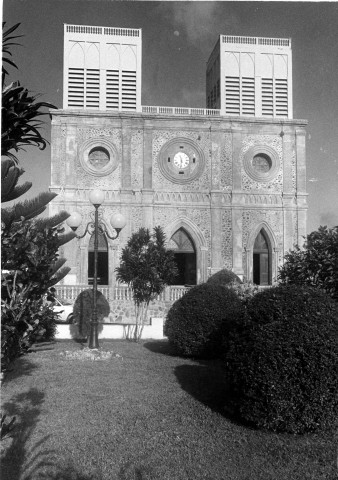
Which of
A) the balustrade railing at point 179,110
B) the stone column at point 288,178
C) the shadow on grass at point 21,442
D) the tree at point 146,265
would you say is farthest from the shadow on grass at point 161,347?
the balustrade railing at point 179,110

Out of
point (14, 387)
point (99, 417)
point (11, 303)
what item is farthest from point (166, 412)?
point (11, 303)

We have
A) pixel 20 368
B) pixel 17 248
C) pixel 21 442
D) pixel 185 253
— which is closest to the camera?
pixel 17 248

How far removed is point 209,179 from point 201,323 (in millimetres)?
13329

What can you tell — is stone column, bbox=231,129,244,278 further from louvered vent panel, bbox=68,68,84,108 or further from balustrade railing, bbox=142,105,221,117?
louvered vent panel, bbox=68,68,84,108

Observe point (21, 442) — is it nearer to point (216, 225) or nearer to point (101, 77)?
point (101, 77)

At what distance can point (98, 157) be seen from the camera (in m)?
21.9

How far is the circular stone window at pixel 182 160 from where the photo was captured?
2238 centimetres

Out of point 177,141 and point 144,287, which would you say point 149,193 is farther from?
point 144,287

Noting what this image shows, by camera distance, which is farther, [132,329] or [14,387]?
[132,329]

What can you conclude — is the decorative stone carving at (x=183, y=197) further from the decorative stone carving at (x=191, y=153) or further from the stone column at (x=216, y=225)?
the stone column at (x=216, y=225)

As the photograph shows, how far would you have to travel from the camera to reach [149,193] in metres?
21.9

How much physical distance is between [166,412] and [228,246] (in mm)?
16570

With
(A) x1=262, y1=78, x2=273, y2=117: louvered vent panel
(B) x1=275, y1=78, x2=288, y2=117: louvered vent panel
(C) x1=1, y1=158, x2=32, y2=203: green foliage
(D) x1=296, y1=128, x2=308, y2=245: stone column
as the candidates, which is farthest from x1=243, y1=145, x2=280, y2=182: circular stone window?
(C) x1=1, y1=158, x2=32, y2=203: green foliage

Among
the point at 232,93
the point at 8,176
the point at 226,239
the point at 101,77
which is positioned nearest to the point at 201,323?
the point at 232,93
